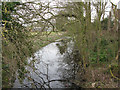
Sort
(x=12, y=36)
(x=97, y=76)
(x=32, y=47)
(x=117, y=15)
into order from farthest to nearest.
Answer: (x=97, y=76)
(x=117, y=15)
(x=32, y=47)
(x=12, y=36)

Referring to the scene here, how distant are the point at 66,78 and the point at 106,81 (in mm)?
1376

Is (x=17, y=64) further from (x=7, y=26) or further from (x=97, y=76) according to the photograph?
(x=97, y=76)

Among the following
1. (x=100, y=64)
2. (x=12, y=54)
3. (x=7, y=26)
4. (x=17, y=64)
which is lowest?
(x=100, y=64)

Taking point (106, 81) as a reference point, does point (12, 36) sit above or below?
above

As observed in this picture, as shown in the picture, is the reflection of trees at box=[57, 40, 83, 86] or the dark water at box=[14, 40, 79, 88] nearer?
the dark water at box=[14, 40, 79, 88]

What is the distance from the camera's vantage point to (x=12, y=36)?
2100 millimetres

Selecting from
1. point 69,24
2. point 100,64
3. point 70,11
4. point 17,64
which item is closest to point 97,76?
point 100,64

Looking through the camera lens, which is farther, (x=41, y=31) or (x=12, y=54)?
(x=41, y=31)

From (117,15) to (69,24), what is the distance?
5.14 feet

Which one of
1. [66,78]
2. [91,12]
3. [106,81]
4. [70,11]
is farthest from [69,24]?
[106,81]

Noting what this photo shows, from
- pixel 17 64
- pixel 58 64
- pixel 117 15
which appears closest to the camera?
pixel 17 64

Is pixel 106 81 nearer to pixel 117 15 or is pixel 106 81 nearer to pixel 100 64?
pixel 100 64

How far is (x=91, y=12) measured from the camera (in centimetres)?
449

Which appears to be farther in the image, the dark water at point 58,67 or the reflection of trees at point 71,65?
the reflection of trees at point 71,65
